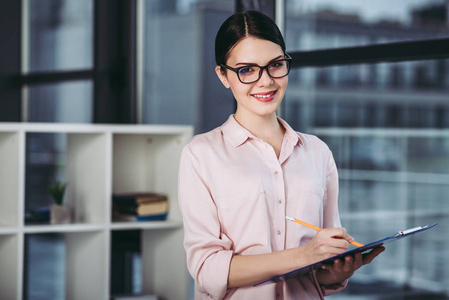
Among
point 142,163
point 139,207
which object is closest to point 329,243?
point 139,207

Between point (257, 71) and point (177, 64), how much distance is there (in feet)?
7.40

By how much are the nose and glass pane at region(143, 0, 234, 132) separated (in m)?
1.82

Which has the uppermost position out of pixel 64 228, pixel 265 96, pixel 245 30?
pixel 245 30

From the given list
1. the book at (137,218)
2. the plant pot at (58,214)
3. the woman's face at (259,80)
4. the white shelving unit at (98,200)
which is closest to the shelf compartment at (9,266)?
the white shelving unit at (98,200)

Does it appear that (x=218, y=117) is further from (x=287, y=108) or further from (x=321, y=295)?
(x=321, y=295)

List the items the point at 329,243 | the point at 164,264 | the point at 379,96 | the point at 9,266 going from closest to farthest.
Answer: the point at 329,243 → the point at 9,266 → the point at 164,264 → the point at 379,96

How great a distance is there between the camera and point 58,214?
2.86m

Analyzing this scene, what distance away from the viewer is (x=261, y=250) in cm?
151

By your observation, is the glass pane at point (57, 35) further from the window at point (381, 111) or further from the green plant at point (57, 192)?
the window at point (381, 111)

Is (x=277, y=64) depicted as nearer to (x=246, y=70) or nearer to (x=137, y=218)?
(x=246, y=70)

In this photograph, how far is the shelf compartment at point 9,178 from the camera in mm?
2691

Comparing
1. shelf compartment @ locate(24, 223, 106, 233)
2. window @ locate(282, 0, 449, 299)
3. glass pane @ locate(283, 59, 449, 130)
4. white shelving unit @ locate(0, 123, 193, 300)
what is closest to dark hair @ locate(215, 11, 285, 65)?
window @ locate(282, 0, 449, 299)

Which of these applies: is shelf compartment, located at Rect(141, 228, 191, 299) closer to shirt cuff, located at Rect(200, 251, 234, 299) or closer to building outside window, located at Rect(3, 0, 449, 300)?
building outside window, located at Rect(3, 0, 449, 300)

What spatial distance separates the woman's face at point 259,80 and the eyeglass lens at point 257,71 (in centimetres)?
1
